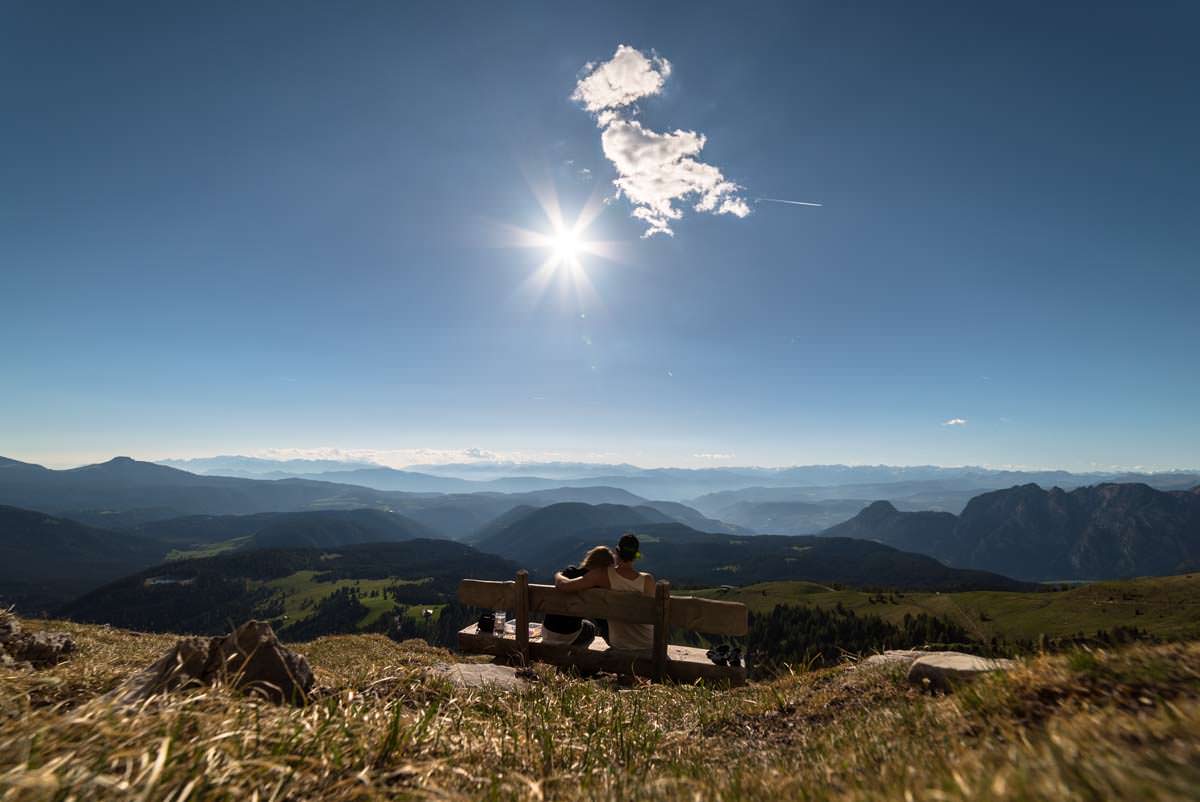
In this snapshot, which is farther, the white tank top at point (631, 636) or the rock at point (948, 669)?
the white tank top at point (631, 636)

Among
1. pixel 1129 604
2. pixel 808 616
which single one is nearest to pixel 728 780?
pixel 808 616

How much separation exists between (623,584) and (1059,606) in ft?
606

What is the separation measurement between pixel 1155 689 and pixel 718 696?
457 cm

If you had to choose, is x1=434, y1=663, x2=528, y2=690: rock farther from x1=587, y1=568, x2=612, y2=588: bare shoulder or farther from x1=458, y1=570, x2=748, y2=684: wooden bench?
x1=587, y1=568, x2=612, y2=588: bare shoulder

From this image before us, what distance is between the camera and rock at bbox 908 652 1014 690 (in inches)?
184

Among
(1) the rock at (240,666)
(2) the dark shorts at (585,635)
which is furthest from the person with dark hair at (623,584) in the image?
(1) the rock at (240,666)

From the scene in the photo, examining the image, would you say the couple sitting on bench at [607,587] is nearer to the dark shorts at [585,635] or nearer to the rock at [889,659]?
the dark shorts at [585,635]

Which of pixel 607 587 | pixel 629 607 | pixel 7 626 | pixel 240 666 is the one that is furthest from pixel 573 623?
pixel 7 626

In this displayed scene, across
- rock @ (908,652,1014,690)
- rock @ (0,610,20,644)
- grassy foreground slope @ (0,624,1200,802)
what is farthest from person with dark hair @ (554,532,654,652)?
rock @ (0,610,20,644)

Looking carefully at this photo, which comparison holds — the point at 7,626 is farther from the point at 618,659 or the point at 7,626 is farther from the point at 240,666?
the point at 618,659

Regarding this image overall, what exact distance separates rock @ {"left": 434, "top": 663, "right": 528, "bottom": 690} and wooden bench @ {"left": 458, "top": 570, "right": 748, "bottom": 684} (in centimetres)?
60

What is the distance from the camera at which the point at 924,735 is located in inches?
136

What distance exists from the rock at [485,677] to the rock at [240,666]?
1.97m

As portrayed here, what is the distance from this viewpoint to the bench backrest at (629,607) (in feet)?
27.8
